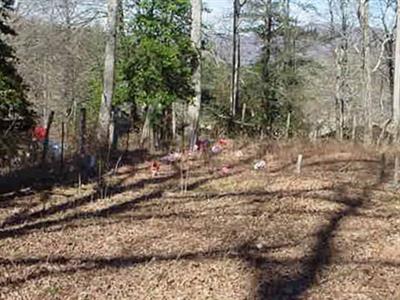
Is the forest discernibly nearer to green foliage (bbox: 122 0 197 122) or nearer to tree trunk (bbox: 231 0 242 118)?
green foliage (bbox: 122 0 197 122)

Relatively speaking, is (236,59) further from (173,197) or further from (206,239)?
(206,239)

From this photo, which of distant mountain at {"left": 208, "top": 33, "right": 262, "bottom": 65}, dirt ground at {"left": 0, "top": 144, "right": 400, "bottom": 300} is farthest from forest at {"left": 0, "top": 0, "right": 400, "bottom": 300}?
distant mountain at {"left": 208, "top": 33, "right": 262, "bottom": 65}

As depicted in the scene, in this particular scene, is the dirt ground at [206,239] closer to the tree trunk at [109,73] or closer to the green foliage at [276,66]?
the tree trunk at [109,73]

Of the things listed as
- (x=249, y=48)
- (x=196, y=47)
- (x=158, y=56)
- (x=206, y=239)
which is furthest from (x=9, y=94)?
(x=249, y=48)

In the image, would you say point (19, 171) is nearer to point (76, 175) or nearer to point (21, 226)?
point (76, 175)

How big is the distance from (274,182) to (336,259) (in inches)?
162

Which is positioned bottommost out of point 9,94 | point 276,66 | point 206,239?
point 206,239

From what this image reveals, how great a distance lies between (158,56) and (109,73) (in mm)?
2739

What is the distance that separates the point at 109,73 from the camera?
49.7ft

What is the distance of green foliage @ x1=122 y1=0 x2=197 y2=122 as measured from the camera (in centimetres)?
1764

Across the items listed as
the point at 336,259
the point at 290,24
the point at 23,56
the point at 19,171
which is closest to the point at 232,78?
the point at 290,24

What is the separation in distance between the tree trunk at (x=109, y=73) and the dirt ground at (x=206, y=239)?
12.8 feet

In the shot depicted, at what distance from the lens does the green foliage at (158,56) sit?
1764 cm

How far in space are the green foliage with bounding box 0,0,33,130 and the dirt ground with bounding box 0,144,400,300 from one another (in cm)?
112
